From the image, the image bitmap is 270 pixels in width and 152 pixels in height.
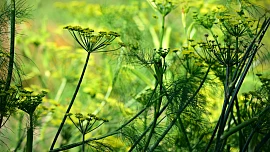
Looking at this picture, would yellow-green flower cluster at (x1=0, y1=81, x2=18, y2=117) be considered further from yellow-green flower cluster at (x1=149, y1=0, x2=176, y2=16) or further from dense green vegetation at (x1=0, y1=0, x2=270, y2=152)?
yellow-green flower cluster at (x1=149, y1=0, x2=176, y2=16)

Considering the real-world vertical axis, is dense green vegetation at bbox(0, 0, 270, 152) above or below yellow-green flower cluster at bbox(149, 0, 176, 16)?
below

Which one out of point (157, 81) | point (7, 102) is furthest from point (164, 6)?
point (7, 102)

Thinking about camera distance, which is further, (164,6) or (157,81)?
(164,6)

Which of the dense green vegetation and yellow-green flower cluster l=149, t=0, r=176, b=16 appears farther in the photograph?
yellow-green flower cluster l=149, t=0, r=176, b=16

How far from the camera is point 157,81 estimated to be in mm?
1757

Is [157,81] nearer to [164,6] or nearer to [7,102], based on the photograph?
[164,6]

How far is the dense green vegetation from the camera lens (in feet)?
5.25

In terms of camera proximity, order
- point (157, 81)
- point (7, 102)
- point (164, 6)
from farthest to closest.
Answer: point (164, 6), point (157, 81), point (7, 102)

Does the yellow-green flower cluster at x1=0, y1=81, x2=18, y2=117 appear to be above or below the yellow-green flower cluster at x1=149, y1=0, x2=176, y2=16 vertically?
below

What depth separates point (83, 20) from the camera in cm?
362

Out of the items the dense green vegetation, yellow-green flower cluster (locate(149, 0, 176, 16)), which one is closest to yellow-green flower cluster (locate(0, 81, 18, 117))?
the dense green vegetation

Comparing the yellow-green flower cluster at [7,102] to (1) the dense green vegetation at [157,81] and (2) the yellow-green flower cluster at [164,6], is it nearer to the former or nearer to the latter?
(1) the dense green vegetation at [157,81]

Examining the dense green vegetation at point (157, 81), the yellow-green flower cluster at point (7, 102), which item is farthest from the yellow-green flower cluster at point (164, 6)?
the yellow-green flower cluster at point (7, 102)

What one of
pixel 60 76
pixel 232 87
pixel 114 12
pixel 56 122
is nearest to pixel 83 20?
pixel 60 76
